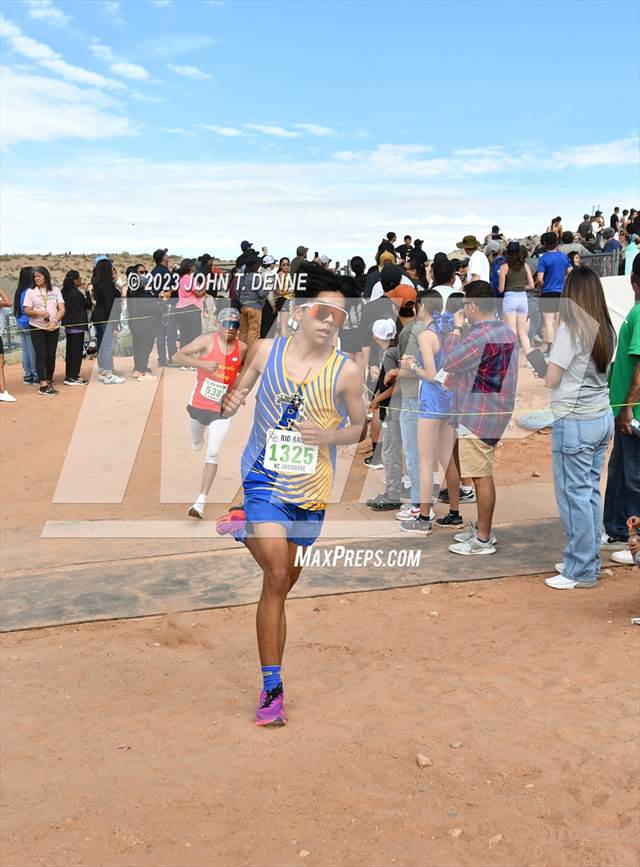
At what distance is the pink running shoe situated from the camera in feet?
14.3

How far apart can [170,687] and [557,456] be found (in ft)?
9.81

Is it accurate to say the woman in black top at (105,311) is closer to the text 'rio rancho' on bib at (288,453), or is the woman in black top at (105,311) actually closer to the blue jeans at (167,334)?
the blue jeans at (167,334)

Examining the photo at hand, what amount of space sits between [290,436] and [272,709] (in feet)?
4.44

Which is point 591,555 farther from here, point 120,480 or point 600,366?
point 120,480

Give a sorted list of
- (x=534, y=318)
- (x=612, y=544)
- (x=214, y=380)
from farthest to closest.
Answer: (x=534, y=318)
(x=214, y=380)
(x=612, y=544)

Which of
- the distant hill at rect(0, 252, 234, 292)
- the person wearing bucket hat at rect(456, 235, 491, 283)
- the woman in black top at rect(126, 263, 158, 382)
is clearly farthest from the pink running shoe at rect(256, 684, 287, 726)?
the distant hill at rect(0, 252, 234, 292)

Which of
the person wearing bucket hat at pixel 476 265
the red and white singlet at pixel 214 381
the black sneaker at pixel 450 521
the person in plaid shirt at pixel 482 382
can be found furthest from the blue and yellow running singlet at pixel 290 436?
the person wearing bucket hat at pixel 476 265

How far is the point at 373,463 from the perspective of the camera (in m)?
10.4

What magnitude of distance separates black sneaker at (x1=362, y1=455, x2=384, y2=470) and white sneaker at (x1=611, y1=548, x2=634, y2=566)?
3812 mm

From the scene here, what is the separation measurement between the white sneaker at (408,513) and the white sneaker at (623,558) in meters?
1.75

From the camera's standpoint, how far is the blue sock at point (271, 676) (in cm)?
438

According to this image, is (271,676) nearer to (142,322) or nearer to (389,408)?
(389,408)

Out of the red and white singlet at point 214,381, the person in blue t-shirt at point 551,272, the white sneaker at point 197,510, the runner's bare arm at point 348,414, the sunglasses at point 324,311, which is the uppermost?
the person in blue t-shirt at point 551,272

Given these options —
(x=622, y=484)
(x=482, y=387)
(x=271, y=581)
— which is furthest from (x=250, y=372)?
(x=622, y=484)
